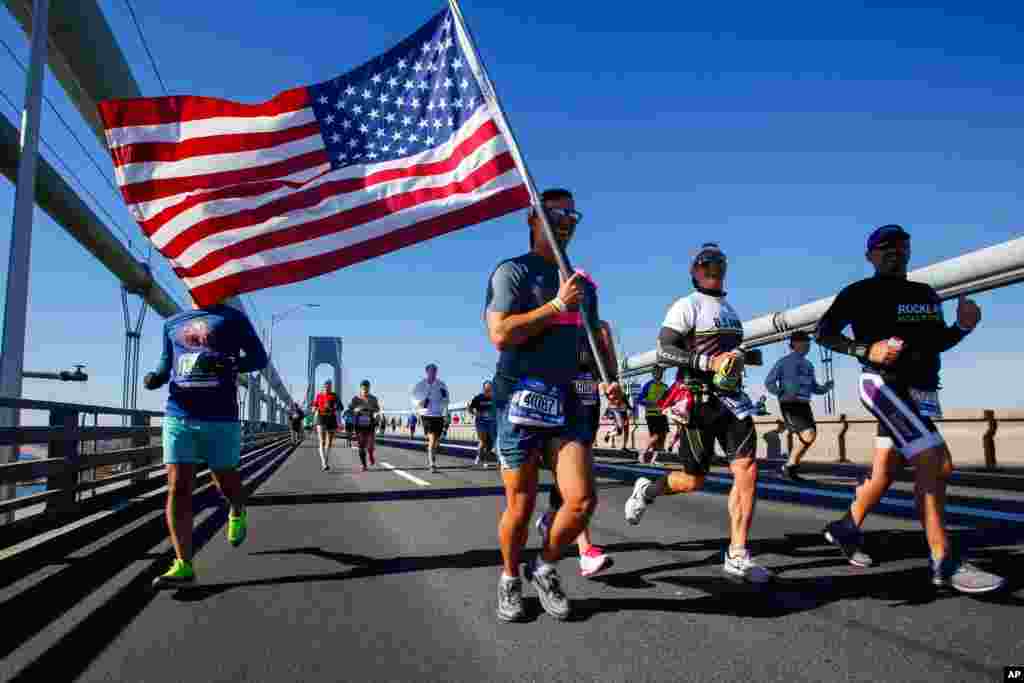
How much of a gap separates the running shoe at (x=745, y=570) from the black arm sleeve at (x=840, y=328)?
1242 mm

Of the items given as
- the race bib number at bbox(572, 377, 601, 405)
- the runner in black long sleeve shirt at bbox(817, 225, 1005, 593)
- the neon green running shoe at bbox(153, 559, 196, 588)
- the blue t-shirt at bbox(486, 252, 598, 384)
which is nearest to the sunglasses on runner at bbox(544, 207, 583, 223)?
the blue t-shirt at bbox(486, 252, 598, 384)

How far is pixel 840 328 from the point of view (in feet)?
14.1

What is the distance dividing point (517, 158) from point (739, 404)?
183cm

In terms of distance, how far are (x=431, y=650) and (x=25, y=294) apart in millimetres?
8238

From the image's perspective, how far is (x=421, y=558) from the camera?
5.01 metres

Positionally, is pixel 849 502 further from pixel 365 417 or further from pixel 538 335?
pixel 365 417

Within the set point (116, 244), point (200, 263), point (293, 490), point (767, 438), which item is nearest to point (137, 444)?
point (293, 490)

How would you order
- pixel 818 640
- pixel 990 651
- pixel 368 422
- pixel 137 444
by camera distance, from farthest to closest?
pixel 368 422
pixel 137 444
pixel 818 640
pixel 990 651

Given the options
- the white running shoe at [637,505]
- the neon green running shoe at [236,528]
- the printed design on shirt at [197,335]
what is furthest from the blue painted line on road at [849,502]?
the printed design on shirt at [197,335]

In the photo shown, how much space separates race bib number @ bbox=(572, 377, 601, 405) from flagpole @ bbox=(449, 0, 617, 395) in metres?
0.08

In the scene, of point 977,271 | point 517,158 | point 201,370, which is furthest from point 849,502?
point 977,271

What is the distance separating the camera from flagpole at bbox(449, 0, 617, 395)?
11.1 feet

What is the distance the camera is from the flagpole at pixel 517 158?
3.39 meters

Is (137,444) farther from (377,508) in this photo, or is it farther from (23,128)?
(23,128)
